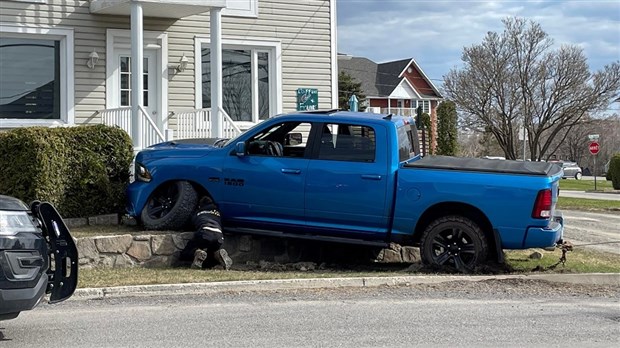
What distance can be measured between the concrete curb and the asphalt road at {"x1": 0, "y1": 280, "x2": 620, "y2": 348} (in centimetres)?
13

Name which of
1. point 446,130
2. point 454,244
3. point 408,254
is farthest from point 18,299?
point 446,130

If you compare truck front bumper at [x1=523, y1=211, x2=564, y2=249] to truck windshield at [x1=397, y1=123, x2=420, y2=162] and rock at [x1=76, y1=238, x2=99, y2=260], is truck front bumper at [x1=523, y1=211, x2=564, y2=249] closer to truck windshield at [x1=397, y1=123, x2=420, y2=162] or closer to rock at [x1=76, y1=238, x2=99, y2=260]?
truck windshield at [x1=397, y1=123, x2=420, y2=162]

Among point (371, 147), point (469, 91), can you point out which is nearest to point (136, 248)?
point (371, 147)

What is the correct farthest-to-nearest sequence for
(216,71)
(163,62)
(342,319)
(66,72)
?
1. (163,62)
2. (216,71)
3. (66,72)
4. (342,319)

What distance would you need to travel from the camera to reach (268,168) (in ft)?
33.8

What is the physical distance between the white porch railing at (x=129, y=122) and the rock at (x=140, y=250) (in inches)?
195

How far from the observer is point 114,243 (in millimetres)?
10094

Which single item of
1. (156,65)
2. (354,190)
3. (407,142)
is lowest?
(354,190)

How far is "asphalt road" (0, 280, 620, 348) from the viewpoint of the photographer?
21.5ft

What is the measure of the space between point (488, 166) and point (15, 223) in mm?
6186

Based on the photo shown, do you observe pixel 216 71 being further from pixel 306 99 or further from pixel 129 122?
pixel 306 99

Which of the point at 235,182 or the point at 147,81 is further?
the point at 147,81

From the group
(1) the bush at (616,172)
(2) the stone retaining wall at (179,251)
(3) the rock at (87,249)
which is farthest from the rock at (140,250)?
(1) the bush at (616,172)

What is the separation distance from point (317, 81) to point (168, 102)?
12.1ft
